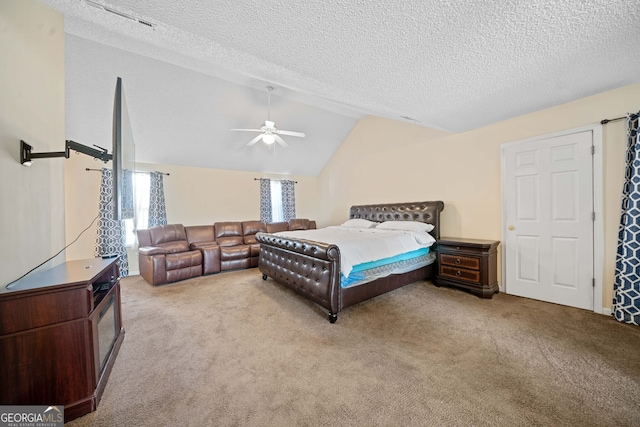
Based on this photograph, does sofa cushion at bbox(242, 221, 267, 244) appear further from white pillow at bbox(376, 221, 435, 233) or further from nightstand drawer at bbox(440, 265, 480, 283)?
nightstand drawer at bbox(440, 265, 480, 283)

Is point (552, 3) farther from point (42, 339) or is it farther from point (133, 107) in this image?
point (133, 107)

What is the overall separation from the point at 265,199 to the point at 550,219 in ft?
19.1

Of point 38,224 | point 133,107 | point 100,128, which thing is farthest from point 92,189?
point 38,224

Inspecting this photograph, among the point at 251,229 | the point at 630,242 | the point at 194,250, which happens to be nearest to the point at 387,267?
the point at 630,242

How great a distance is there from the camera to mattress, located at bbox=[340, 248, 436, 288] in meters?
2.71

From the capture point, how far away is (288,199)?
689 cm

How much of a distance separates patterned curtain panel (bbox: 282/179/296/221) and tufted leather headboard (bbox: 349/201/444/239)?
206cm

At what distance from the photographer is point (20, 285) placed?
1.35 meters

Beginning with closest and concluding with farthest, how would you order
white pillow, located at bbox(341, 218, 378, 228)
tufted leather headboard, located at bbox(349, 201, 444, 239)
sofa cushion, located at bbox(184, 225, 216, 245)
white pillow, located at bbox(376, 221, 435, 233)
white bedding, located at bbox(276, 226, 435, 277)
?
1. white bedding, located at bbox(276, 226, 435, 277)
2. white pillow, located at bbox(376, 221, 435, 233)
3. tufted leather headboard, located at bbox(349, 201, 444, 239)
4. white pillow, located at bbox(341, 218, 378, 228)
5. sofa cushion, located at bbox(184, 225, 216, 245)

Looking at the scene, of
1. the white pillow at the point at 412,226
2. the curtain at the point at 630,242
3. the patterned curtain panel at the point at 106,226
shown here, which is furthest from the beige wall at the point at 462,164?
the patterned curtain panel at the point at 106,226

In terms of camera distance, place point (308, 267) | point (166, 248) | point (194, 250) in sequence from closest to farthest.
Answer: point (308, 267), point (166, 248), point (194, 250)

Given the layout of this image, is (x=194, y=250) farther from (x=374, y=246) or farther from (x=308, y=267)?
(x=374, y=246)

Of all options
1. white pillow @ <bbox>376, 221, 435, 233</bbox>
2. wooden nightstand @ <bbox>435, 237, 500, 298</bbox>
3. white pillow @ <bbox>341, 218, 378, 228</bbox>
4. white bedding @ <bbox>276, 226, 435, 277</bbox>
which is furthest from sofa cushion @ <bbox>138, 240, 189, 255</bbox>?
wooden nightstand @ <bbox>435, 237, 500, 298</bbox>

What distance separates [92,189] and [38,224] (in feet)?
11.8
